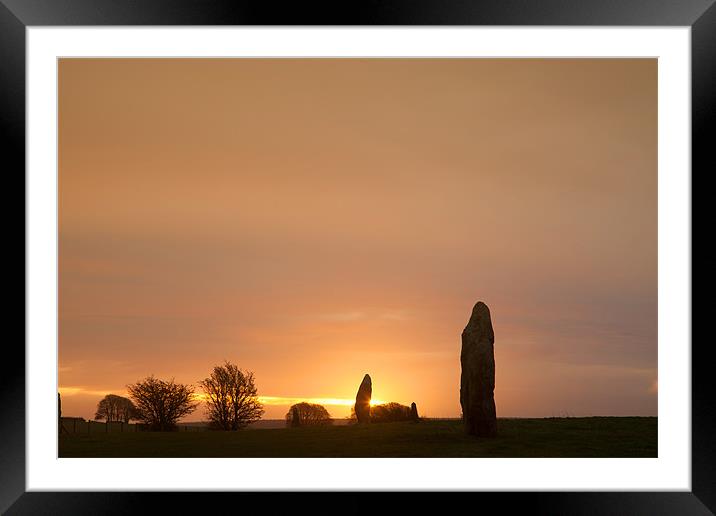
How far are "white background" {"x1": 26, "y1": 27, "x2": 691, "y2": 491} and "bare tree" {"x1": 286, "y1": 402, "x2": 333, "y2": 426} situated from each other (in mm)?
11617

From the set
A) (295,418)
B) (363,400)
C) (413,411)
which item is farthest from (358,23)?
(295,418)

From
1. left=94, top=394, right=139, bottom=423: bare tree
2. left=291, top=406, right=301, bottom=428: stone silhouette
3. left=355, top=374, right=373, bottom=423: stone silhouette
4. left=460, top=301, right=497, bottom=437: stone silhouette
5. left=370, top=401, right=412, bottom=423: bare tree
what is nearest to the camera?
left=460, top=301, right=497, bottom=437: stone silhouette

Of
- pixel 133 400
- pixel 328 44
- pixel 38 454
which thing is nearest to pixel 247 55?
pixel 328 44

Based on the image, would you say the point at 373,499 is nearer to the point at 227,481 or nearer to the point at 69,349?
the point at 227,481

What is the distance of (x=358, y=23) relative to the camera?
320cm

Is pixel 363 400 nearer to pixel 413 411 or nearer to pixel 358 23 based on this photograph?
pixel 413 411

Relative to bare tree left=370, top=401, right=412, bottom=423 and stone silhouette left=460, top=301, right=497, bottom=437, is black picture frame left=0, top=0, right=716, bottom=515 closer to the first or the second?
stone silhouette left=460, top=301, right=497, bottom=437

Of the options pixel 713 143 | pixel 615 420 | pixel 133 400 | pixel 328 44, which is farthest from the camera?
pixel 133 400

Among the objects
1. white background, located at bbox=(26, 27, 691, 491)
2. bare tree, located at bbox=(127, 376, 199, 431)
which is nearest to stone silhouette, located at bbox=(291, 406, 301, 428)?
bare tree, located at bbox=(127, 376, 199, 431)

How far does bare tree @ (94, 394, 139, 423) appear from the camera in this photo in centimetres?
1547

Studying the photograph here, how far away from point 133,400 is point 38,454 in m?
14.2

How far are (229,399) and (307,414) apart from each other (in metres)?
2.76

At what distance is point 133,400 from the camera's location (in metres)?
16.9

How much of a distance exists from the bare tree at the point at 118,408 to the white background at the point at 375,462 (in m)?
12.3
